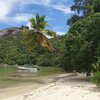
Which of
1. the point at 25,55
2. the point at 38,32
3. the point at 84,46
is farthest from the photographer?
the point at 25,55

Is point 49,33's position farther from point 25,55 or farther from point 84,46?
point 25,55

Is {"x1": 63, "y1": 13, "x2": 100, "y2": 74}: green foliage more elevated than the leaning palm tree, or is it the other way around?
the leaning palm tree

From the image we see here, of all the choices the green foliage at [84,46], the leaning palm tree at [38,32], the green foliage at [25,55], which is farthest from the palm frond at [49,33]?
the green foliage at [25,55]

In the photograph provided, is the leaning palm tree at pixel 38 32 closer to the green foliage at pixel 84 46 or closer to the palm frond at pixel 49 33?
the palm frond at pixel 49 33

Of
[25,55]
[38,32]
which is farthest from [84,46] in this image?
[25,55]

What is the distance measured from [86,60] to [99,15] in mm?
4091

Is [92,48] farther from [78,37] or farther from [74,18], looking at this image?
[74,18]

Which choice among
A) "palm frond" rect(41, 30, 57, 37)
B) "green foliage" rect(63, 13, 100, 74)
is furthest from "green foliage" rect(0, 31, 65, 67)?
"green foliage" rect(63, 13, 100, 74)

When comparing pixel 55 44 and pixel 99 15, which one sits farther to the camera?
pixel 55 44

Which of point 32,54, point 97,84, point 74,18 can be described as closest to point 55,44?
point 32,54

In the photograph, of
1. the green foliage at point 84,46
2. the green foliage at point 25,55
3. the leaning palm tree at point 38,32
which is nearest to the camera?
the green foliage at point 84,46

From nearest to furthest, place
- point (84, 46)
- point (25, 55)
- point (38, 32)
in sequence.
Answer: point (84, 46), point (38, 32), point (25, 55)

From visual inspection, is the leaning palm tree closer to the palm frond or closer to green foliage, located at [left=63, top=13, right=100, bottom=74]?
the palm frond

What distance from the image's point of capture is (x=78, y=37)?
28812mm
